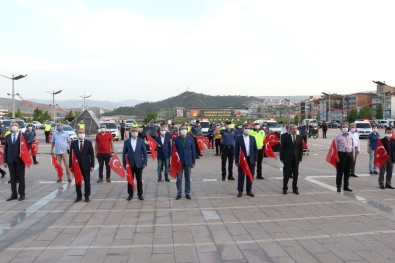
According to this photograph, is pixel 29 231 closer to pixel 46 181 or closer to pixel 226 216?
pixel 226 216

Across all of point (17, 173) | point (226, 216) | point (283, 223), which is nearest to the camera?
point (283, 223)

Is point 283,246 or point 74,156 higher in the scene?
point 74,156

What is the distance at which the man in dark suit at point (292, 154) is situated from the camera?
33.2 ft

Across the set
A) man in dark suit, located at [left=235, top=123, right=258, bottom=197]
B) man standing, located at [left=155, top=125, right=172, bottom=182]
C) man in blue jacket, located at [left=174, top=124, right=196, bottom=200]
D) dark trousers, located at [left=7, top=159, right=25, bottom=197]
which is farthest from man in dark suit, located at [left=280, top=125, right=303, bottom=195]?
dark trousers, located at [left=7, top=159, right=25, bottom=197]

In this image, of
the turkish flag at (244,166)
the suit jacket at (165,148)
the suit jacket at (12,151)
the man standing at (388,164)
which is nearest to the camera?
the suit jacket at (12,151)

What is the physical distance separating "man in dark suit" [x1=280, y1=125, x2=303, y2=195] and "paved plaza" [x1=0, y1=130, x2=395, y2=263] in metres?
0.41

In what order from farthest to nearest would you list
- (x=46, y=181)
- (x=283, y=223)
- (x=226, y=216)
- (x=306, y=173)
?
(x=306, y=173) → (x=46, y=181) → (x=226, y=216) → (x=283, y=223)

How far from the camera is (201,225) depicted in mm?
7027

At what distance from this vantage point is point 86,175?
30.4 feet

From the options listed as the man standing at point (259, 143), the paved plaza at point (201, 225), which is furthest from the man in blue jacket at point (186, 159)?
the man standing at point (259, 143)

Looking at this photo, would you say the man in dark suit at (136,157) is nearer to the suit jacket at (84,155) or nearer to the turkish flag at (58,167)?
the suit jacket at (84,155)

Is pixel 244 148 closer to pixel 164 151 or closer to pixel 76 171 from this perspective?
pixel 164 151

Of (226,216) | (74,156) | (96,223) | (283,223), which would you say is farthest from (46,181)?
(283,223)

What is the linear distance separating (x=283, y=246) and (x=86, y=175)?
17.1 ft
